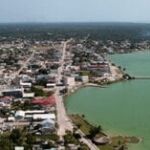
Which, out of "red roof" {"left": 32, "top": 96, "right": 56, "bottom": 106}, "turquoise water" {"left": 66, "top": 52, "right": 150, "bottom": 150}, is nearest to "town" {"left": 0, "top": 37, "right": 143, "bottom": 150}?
"red roof" {"left": 32, "top": 96, "right": 56, "bottom": 106}

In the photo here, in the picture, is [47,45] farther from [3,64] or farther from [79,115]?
[79,115]

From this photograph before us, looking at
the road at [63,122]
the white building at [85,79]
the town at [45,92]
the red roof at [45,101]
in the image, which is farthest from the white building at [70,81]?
the red roof at [45,101]

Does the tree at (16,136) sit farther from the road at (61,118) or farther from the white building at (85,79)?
the white building at (85,79)

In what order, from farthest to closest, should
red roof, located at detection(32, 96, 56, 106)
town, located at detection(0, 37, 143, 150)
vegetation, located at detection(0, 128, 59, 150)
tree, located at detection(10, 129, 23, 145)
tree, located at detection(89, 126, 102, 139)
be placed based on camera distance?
red roof, located at detection(32, 96, 56, 106) → tree, located at detection(89, 126, 102, 139) → town, located at detection(0, 37, 143, 150) → tree, located at detection(10, 129, 23, 145) → vegetation, located at detection(0, 128, 59, 150)

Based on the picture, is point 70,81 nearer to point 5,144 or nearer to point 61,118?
point 61,118

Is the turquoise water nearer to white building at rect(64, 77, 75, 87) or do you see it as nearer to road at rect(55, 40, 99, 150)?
road at rect(55, 40, 99, 150)
